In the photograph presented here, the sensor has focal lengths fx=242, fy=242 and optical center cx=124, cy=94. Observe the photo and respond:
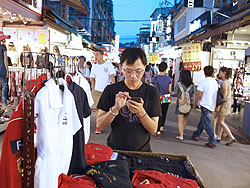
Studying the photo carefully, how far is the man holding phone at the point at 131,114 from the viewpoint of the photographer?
7.52 ft

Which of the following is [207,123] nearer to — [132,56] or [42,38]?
[132,56]

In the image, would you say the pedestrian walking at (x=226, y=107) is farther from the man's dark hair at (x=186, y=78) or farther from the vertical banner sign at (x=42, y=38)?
the vertical banner sign at (x=42, y=38)

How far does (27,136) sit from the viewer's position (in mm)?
1503

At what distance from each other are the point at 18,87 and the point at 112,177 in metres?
8.41

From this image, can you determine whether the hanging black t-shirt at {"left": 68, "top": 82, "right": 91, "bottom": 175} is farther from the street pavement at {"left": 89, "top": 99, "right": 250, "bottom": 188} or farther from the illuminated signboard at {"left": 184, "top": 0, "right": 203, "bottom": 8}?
the illuminated signboard at {"left": 184, "top": 0, "right": 203, "bottom": 8}

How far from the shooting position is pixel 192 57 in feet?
35.3

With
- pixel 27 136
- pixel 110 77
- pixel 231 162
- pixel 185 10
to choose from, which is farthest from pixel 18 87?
pixel 185 10

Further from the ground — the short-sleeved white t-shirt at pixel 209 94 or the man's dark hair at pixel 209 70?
the man's dark hair at pixel 209 70

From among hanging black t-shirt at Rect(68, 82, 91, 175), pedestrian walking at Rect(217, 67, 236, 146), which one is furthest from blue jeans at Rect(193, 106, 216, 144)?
hanging black t-shirt at Rect(68, 82, 91, 175)

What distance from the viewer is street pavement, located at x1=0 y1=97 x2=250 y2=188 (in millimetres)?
4302

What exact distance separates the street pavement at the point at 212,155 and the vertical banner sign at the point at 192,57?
3.68 meters

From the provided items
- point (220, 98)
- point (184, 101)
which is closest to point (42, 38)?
point (184, 101)

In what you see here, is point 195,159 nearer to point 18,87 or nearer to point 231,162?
point 231,162

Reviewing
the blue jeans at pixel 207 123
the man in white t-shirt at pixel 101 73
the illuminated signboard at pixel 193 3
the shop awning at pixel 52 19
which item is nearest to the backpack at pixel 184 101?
the blue jeans at pixel 207 123
